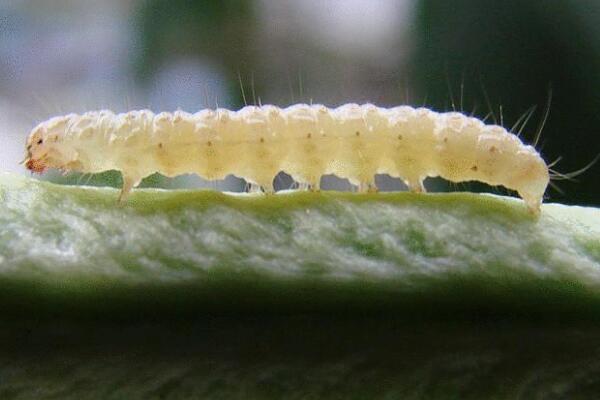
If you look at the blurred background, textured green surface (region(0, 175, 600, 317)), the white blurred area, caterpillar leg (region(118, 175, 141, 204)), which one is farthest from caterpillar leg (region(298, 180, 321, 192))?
the white blurred area

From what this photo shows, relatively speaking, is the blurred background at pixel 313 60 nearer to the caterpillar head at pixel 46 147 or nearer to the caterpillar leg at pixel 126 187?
the caterpillar head at pixel 46 147

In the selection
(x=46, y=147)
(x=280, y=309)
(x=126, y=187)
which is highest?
(x=46, y=147)

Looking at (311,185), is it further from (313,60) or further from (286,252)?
(313,60)

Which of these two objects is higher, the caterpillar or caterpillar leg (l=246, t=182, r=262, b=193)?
the caterpillar

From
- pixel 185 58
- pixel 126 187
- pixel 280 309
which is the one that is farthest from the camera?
pixel 185 58

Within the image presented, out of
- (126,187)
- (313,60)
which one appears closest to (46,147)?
(126,187)

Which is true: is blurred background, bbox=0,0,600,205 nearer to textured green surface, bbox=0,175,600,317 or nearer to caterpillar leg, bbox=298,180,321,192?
caterpillar leg, bbox=298,180,321,192

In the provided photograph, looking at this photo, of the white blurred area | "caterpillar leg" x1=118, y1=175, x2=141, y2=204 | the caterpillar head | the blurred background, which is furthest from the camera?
the white blurred area
